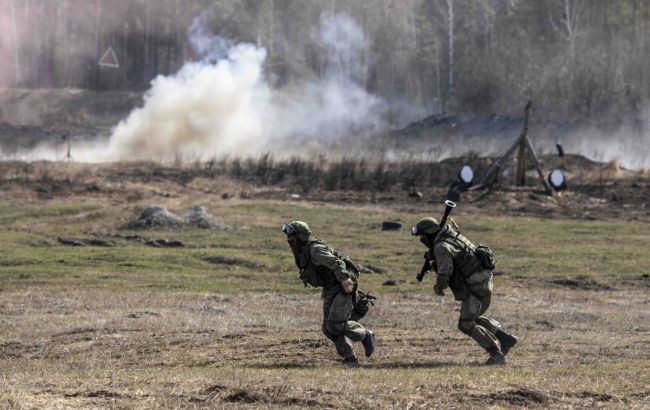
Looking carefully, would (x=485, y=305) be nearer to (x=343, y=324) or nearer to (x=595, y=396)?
(x=343, y=324)

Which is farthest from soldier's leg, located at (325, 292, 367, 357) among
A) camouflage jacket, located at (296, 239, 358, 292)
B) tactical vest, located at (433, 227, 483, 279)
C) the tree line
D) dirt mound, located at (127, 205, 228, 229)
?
the tree line

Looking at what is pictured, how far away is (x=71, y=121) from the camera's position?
82.0 meters

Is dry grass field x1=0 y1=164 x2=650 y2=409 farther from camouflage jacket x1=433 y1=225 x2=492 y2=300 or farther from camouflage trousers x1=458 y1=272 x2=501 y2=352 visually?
camouflage jacket x1=433 y1=225 x2=492 y2=300

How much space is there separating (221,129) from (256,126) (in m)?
4.72

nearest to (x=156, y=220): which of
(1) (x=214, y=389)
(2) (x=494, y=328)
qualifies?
(2) (x=494, y=328)

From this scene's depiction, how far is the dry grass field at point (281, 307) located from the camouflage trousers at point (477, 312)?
1.31 feet

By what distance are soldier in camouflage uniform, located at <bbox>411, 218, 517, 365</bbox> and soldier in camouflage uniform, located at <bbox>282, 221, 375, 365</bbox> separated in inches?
43.7

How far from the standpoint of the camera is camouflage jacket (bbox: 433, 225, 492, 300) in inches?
609

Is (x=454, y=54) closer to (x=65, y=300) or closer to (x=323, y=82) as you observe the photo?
(x=323, y=82)

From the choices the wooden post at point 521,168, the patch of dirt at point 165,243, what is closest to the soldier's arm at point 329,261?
the patch of dirt at point 165,243

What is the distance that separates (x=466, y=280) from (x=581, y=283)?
1349 cm

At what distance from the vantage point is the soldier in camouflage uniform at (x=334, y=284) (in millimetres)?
15633

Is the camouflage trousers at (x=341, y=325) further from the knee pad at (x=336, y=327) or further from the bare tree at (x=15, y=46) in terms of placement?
the bare tree at (x=15, y=46)

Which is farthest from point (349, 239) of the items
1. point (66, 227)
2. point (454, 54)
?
point (454, 54)
